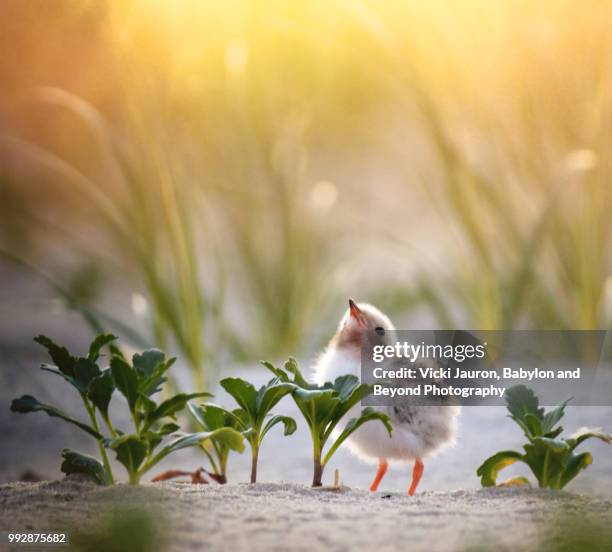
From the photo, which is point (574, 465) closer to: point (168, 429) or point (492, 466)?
point (492, 466)

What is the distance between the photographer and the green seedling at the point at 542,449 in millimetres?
1196

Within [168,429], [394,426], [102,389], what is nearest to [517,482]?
[394,426]

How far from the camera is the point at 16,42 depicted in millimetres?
1927

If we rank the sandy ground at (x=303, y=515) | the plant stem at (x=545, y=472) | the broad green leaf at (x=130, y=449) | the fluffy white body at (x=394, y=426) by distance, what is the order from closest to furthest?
the sandy ground at (x=303, y=515), the broad green leaf at (x=130, y=449), the plant stem at (x=545, y=472), the fluffy white body at (x=394, y=426)

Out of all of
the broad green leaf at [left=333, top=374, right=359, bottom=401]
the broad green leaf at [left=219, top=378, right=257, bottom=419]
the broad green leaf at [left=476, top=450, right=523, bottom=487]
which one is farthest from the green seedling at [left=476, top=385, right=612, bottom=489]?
the broad green leaf at [left=219, top=378, right=257, bottom=419]

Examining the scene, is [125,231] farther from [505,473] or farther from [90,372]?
[505,473]

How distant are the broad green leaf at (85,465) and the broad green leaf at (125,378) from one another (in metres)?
0.10

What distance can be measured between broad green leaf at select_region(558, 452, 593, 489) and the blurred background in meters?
0.94

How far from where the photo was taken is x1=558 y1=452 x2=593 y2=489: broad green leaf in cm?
120

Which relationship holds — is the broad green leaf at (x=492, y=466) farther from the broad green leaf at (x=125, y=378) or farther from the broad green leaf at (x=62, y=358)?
the broad green leaf at (x=62, y=358)

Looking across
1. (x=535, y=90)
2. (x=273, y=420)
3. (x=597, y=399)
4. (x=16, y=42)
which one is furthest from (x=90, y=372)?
(x=535, y=90)

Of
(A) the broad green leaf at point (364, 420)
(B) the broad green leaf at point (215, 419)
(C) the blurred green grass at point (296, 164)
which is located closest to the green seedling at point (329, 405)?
(A) the broad green leaf at point (364, 420)

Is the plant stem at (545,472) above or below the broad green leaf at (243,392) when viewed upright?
below

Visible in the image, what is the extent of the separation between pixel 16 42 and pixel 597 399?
1.59 metres
